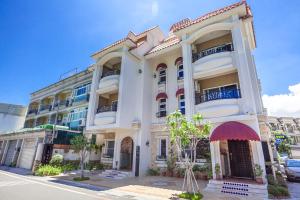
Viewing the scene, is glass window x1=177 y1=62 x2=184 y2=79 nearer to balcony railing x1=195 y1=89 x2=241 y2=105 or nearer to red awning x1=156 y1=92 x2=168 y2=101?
red awning x1=156 y1=92 x2=168 y2=101

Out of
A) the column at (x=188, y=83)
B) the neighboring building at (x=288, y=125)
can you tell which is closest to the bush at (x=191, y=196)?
the column at (x=188, y=83)

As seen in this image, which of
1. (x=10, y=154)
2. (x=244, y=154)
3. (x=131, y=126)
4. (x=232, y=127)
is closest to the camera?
(x=232, y=127)

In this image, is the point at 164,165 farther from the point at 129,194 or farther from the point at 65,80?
the point at 65,80

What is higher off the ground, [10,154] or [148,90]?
[148,90]

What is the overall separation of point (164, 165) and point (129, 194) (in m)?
6.85

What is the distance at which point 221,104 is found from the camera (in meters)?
12.2

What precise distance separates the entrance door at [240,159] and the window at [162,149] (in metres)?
5.72

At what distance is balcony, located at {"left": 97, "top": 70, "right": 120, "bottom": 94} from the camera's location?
1788 cm

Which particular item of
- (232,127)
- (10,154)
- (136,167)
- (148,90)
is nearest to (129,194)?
(136,167)

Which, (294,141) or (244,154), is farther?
(294,141)

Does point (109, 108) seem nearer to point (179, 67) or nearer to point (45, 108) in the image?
point (179, 67)

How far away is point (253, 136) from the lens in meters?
10.1

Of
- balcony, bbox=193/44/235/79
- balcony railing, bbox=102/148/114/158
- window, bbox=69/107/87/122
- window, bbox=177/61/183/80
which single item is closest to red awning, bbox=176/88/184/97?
window, bbox=177/61/183/80

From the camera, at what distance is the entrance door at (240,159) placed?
1242 cm
